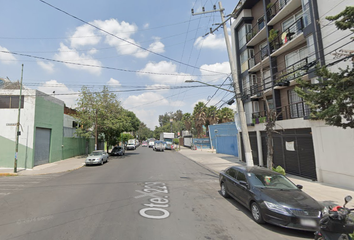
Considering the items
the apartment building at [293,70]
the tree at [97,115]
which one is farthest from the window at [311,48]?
the tree at [97,115]

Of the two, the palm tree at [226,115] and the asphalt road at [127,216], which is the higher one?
the palm tree at [226,115]

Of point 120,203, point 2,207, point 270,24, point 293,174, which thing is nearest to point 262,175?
point 120,203

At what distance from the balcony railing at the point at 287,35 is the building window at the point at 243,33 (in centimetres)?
431

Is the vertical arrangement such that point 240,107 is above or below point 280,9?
below

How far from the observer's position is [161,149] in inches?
1455

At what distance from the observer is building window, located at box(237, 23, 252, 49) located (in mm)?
17984

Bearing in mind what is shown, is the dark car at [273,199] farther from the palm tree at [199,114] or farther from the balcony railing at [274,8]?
the palm tree at [199,114]

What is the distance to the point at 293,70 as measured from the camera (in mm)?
12602

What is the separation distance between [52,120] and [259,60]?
68.0ft

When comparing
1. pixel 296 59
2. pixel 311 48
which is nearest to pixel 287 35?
pixel 296 59

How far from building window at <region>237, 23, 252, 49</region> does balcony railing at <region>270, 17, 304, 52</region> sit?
14.1ft

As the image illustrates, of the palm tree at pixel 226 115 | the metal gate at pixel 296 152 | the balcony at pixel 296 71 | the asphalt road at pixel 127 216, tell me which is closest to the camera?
the asphalt road at pixel 127 216

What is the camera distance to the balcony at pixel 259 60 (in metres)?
15.5

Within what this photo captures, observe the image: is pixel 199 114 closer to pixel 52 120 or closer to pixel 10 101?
pixel 52 120
